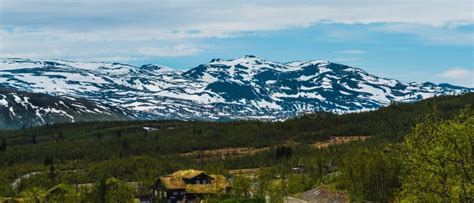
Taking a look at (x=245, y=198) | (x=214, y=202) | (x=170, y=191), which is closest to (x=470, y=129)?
(x=214, y=202)

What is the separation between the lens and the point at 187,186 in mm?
158375

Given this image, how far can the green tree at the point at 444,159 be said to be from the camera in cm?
3866

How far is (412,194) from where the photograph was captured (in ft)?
141

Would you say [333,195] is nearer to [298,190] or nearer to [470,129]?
[298,190]

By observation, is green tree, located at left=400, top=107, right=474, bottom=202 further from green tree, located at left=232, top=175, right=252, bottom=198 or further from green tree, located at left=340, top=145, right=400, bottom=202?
green tree, located at left=232, top=175, right=252, bottom=198

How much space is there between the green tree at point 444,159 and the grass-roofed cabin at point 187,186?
110215 millimetres

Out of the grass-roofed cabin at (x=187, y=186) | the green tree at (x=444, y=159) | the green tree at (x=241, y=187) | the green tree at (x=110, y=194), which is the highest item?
the green tree at (x=444, y=159)

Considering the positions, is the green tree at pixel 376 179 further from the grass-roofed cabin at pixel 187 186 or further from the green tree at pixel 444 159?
the green tree at pixel 444 159

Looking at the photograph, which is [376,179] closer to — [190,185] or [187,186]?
[190,185]

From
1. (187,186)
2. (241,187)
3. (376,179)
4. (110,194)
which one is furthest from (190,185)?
(110,194)

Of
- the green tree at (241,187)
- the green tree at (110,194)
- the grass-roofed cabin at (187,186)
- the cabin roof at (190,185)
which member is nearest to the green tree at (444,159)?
the green tree at (110,194)

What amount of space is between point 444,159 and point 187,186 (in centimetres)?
12262

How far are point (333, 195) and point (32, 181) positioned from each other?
88.3 metres

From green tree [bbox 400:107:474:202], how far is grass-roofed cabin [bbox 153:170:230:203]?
362ft
